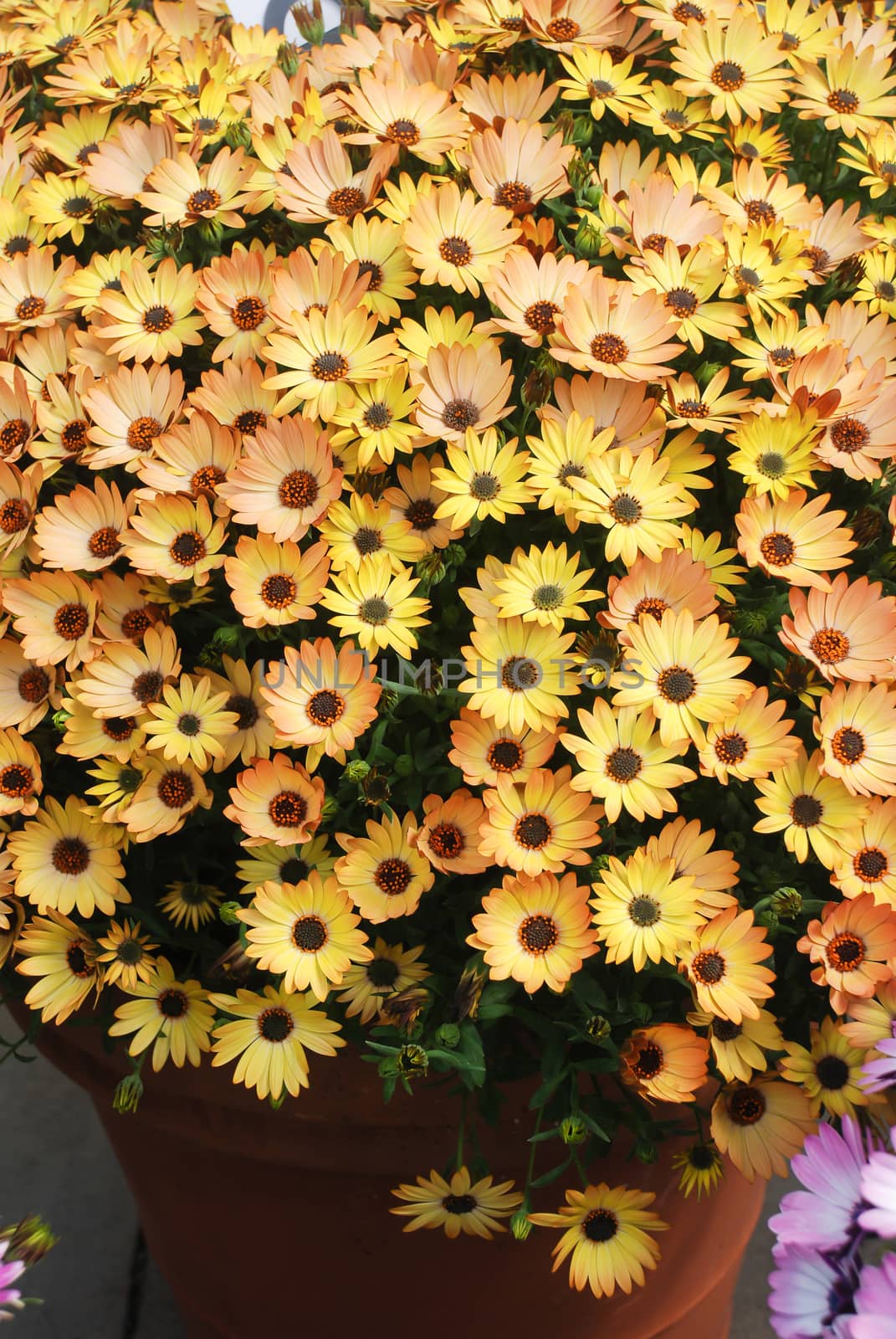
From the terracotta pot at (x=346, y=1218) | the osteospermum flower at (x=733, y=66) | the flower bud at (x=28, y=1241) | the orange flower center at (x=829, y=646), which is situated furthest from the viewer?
the osteospermum flower at (x=733, y=66)

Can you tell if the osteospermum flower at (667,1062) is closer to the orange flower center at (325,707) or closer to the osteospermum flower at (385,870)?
the osteospermum flower at (385,870)

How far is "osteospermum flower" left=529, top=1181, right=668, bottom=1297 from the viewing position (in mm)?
945

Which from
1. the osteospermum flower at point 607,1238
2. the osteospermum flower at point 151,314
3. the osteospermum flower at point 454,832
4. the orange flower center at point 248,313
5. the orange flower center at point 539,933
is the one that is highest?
the orange flower center at point 248,313

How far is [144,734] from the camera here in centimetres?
94

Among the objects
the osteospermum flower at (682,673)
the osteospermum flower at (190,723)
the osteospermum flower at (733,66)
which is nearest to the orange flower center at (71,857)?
the osteospermum flower at (190,723)

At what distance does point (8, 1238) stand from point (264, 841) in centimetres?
30

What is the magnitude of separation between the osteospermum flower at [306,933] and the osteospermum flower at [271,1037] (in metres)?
0.03

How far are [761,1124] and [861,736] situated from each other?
297 millimetres

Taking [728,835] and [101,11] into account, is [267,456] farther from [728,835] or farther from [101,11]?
[101,11]

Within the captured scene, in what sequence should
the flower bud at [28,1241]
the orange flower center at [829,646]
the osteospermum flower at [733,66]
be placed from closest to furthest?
1. the flower bud at [28,1241]
2. the orange flower center at [829,646]
3. the osteospermum flower at [733,66]

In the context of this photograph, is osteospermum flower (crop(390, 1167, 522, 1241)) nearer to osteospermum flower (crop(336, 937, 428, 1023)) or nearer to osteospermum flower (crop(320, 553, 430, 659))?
osteospermum flower (crop(336, 937, 428, 1023))

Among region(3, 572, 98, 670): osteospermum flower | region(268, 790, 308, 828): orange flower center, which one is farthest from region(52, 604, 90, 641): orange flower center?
region(268, 790, 308, 828): orange flower center

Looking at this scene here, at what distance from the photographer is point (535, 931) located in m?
0.87

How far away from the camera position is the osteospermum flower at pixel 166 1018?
958mm
